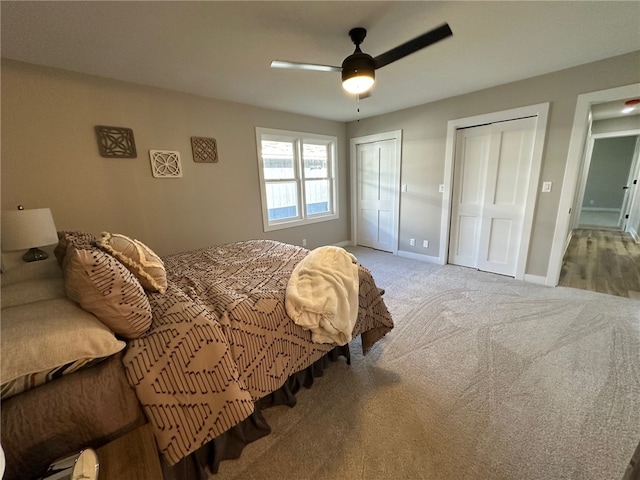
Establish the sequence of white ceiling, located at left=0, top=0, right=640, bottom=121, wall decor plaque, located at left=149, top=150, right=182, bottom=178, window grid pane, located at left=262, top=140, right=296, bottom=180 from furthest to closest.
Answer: window grid pane, located at left=262, top=140, right=296, bottom=180 < wall decor plaque, located at left=149, top=150, right=182, bottom=178 < white ceiling, located at left=0, top=0, right=640, bottom=121

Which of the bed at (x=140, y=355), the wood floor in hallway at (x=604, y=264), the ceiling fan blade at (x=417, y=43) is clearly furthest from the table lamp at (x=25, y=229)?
the wood floor in hallway at (x=604, y=264)

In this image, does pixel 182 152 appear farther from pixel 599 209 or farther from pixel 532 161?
pixel 599 209

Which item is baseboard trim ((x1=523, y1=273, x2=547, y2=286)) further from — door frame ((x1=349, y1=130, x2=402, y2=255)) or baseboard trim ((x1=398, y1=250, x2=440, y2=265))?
door frame ((x1=349, y1=130, x2=402, y2=255))

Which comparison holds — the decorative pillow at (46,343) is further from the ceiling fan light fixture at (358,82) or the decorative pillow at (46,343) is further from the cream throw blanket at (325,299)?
the ceiling fan light fixture at (358,82)

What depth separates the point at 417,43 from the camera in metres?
1.50

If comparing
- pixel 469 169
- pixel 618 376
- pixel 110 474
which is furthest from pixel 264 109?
pixel 618 376

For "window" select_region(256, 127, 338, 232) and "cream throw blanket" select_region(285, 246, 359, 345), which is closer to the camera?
"cream throw blanket" select_region(285, 246, 359, 345)

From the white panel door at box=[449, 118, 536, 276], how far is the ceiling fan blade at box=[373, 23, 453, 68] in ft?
7.80

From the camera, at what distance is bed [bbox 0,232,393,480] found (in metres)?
0.83

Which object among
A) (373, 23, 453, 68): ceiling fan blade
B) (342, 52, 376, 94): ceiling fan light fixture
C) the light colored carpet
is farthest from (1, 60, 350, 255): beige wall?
the light colored carpet

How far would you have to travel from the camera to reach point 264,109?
361 centimetres

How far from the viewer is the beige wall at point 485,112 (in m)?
2.55

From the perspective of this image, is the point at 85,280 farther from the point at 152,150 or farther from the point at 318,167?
the point at 318,167

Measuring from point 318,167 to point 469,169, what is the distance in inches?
95.5
